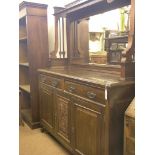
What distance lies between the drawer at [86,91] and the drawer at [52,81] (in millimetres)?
158

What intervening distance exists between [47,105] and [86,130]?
3.50 feet

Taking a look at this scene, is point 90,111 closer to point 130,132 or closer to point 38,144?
point 130,132

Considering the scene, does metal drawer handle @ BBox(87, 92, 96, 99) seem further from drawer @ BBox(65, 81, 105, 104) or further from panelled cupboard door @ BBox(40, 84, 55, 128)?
panelled cupboard door @ BBox(40, 84, 55, 128)

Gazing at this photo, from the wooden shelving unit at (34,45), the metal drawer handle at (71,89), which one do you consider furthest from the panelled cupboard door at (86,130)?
the wooden shelving unit at (34,45)

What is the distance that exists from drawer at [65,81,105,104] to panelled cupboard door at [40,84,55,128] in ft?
1.73

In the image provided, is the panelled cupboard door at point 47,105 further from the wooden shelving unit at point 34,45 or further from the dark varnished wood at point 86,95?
the wooden shelving unit at point 34,45

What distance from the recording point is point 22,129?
334cm

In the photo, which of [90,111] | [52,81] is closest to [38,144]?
[52,81]

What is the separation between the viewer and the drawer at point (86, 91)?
5.62 ft

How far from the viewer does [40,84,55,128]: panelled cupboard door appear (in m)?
2.73
